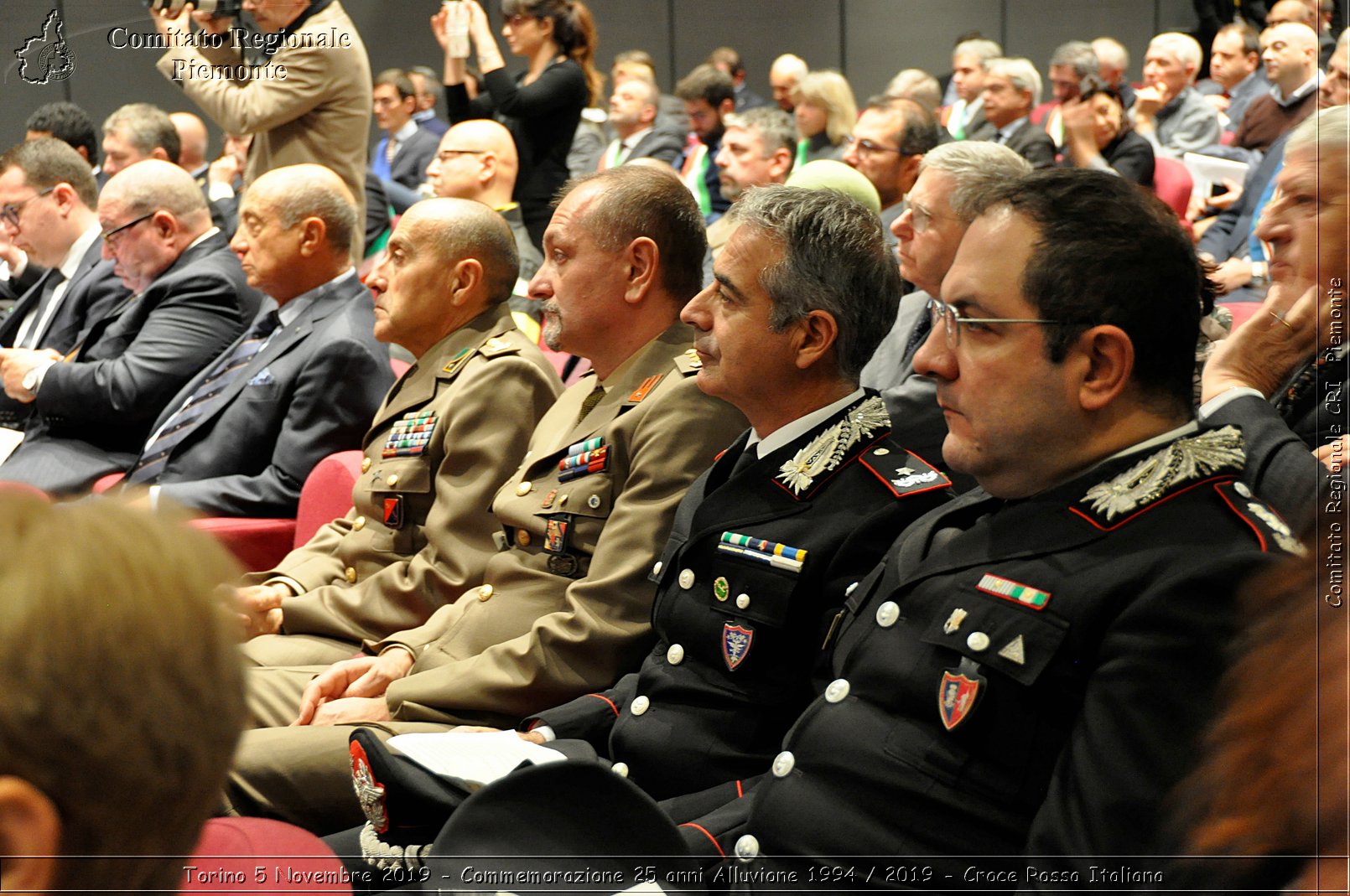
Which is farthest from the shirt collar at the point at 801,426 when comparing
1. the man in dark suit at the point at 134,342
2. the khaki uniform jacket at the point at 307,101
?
the khaki uniform jacket at the point at 307,101

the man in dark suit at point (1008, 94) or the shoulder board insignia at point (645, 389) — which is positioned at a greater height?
the shoulder board insignia at point (645, 389)

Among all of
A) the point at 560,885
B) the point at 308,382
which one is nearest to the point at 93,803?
the point at 560,885

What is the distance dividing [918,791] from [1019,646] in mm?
185

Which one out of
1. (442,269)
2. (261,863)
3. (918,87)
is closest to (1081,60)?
(918,87)

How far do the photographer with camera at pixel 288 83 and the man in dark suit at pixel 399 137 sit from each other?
9.87 feet

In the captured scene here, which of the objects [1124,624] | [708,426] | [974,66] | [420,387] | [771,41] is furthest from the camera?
[771,41]

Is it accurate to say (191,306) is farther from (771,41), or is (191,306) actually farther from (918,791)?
(771,41)

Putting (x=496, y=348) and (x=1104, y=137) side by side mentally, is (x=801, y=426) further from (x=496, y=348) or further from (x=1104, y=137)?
(x=1104, y=137)

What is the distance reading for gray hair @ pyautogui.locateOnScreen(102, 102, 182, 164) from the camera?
216 inches

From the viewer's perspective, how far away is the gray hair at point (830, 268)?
6.03 feet

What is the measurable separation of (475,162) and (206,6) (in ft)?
3.34

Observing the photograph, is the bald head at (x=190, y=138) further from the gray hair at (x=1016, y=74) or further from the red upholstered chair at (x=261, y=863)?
the red upholstered chair at (x=261, y=863)

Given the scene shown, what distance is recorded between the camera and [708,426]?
79.7 inches

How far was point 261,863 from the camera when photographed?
3.14 ft
